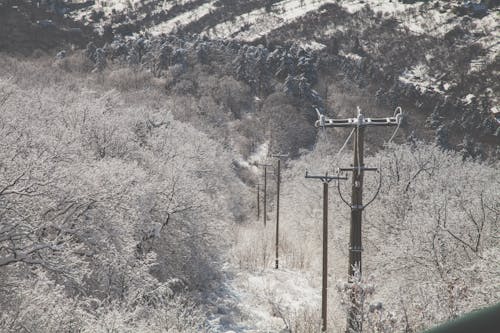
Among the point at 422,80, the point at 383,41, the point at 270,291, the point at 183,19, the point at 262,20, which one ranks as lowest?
the point at 422,80

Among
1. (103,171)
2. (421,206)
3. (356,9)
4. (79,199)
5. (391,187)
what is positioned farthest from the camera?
(356,9)

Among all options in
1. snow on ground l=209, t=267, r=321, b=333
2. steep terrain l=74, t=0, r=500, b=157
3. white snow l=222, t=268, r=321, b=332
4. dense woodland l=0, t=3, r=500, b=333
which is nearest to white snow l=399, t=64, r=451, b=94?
steep terrain l=74, t=0, r=500, b=157

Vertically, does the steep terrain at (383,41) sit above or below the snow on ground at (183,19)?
below

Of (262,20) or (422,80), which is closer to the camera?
(422,80)

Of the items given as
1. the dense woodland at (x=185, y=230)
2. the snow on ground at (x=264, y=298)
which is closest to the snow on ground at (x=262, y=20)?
the dense woodland at (x=185, y=230)

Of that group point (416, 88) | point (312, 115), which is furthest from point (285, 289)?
point (416, 88)

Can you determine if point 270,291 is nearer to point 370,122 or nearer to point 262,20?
point 370,122

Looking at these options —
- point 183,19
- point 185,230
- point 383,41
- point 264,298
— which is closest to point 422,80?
point 383,41

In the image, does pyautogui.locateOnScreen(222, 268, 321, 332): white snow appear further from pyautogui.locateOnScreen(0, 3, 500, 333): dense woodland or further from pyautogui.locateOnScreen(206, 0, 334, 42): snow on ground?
pyautogui.locateOnScreen(206, 0, 334, 42): snow on ground

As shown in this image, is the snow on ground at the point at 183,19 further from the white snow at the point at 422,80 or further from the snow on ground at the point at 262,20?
the white snow at the point at 422,80

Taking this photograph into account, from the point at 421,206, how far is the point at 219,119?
63067 millimetres

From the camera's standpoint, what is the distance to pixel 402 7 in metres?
173

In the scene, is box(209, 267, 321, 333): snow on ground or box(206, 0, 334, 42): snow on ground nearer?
box(209, 267, 321, 333): snow on ground

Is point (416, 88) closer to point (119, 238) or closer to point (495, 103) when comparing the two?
point (495, 103)
